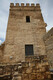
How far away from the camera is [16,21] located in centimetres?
1040

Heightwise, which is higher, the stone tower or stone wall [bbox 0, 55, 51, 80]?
the stone tower

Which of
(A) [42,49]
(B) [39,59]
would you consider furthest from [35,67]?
(A) [42,49]

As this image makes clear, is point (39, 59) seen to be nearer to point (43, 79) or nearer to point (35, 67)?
point (35, 67)

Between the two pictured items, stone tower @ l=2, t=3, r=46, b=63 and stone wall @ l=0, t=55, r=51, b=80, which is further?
stone tower @ l=2, t=3, r=46, b=63

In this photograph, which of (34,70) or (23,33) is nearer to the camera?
(34,70)

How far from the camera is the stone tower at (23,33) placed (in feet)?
28.6

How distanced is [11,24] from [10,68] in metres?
5.86

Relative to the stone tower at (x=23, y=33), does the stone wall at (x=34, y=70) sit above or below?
below

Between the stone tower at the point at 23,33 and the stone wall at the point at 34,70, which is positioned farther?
the stone tower at the point at 23,33

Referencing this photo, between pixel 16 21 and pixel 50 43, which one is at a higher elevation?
pixel 16 21

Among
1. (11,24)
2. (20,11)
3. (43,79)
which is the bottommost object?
(43,79)

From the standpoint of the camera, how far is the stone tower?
28.6 feet

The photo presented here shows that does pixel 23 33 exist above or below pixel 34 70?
above

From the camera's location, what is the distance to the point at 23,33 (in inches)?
383
